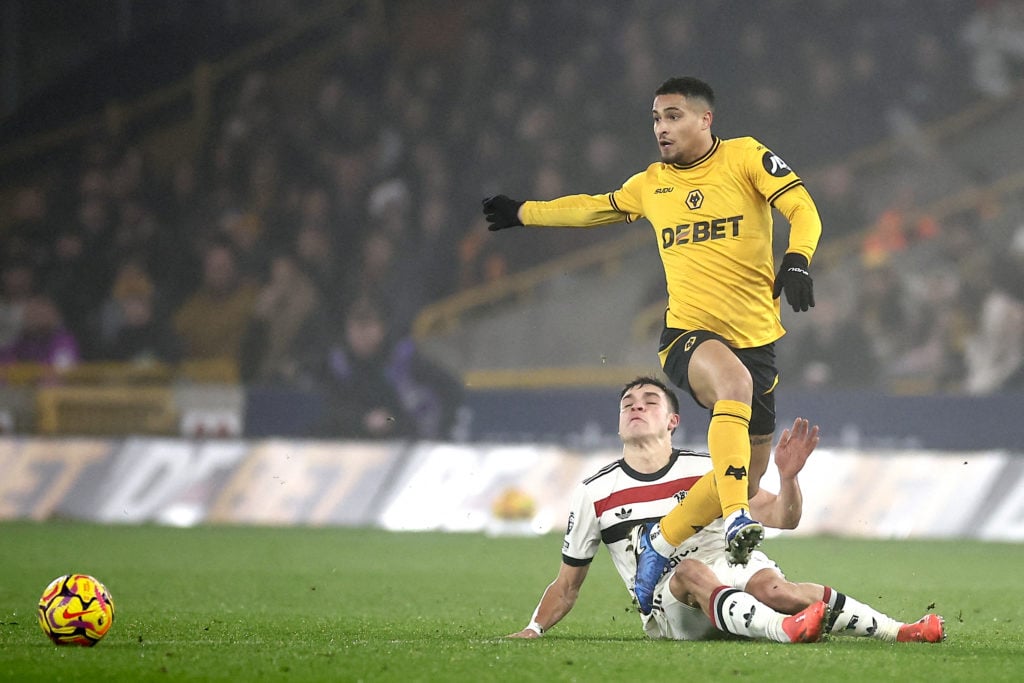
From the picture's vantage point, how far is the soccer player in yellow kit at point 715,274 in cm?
592

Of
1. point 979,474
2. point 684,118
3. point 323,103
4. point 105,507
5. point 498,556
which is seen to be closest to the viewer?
point 684,118

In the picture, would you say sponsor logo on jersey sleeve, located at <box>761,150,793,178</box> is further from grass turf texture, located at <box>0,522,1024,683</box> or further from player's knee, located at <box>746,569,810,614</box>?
grass turf texture, located at <box>0,522,1024,683</box>

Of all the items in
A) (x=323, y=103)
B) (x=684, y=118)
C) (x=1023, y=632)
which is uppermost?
(x=323, y=103)

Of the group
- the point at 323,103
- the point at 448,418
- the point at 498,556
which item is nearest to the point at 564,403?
the point at 448,418

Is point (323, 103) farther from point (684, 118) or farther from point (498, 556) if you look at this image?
point (684, 118)

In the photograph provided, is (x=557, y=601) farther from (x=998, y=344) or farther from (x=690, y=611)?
(x=998, y=344)

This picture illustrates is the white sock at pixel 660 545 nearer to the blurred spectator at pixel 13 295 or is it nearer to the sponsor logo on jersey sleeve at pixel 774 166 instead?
the sponsor logo on jersey sleeve at pixel 774 166

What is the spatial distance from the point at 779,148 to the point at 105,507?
8907 millimetres

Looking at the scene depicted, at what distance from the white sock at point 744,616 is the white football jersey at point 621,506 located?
55 centimetres

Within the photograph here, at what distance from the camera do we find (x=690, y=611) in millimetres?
5949

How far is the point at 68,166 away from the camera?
20.7 metres

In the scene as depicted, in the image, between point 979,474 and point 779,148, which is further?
point 779,148

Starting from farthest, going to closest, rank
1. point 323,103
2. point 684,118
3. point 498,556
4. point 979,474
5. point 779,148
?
point 323,103 < point 779,148 < point 979,474 < point 498,556 < point 684,118

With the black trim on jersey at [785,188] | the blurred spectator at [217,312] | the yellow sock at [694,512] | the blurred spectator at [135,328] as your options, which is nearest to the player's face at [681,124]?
the black trim on jersey at [785,188]
